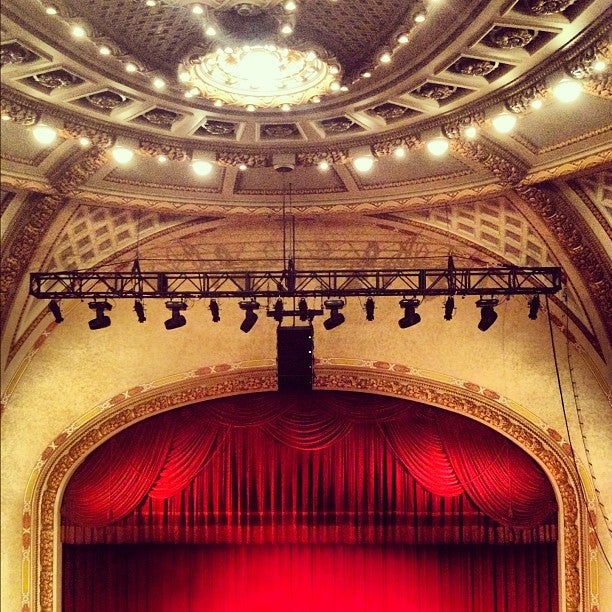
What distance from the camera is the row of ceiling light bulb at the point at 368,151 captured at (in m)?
7.46

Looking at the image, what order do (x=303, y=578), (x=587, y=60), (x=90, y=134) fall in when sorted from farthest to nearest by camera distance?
(x=303, y=578) → (x=90, y=134) → (x=587, y=60)

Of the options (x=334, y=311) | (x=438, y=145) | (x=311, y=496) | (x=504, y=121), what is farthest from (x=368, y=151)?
(x=311, y=496)

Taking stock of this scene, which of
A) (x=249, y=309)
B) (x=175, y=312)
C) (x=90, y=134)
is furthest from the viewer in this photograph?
(x=175, y=312)

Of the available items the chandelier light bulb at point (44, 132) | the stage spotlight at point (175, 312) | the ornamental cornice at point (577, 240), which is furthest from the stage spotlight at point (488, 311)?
the chandelier light bulb at point (44, 132)

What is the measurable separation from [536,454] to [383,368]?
268cm

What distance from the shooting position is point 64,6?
6688 millimetres

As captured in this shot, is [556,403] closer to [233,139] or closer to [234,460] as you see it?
[234,460]

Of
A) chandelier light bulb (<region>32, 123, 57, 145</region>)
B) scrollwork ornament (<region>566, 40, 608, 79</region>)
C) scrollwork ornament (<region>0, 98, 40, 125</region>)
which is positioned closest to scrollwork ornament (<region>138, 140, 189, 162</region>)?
chandelier light bulb (<region>32, 123, 57, 145</region>)

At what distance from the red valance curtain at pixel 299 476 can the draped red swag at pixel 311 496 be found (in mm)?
17

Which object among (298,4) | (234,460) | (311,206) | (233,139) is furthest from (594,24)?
(234,460)

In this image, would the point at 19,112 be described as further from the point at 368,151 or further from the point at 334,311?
the point at 334,311

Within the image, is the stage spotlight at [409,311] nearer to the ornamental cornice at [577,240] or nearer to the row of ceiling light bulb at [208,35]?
the ornamental cornice at [577,240]

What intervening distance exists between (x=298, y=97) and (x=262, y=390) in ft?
19.3

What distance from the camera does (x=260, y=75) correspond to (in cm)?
783
